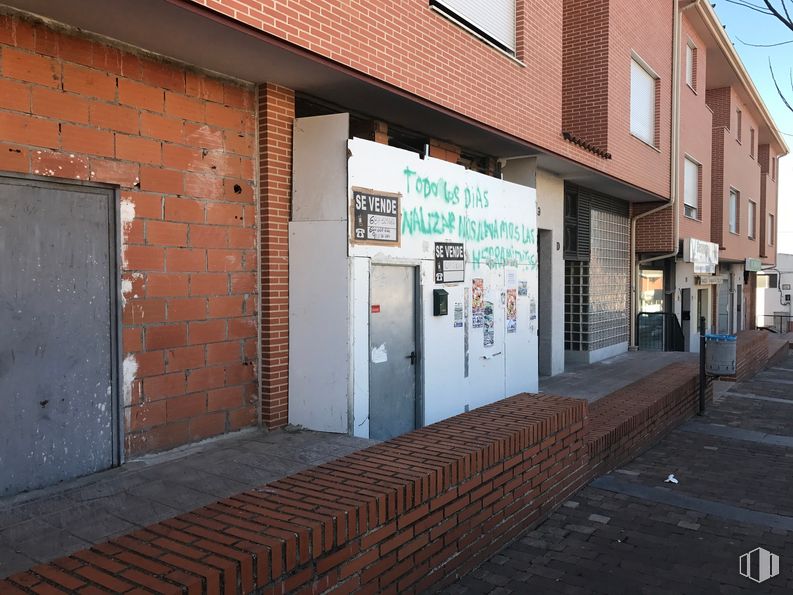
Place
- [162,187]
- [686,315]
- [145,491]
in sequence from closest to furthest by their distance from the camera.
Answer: [145,491] → [162,187] → [686,315]

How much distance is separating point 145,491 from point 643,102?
13.5 m

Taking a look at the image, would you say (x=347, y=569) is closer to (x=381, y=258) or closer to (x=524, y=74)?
(x=381, y=258)

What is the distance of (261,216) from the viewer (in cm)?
630

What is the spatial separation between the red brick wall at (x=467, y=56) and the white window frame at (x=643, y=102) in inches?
20.1

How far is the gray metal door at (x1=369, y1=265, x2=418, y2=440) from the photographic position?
6691 millimetres

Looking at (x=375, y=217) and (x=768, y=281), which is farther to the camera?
(x=768, y=281)

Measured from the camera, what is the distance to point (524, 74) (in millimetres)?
9289

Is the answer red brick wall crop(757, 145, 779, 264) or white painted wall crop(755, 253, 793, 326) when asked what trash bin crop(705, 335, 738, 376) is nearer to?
red brick wall crop(757, 145, 779, 264)

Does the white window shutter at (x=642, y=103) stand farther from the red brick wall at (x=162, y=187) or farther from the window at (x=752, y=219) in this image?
the window at (x=752, y=219)

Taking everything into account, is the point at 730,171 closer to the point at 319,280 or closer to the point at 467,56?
the point at 467,56

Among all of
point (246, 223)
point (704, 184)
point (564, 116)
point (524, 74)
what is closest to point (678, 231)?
point (704, 184)

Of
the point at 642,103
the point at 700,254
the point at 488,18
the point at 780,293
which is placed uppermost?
the point at 642,103

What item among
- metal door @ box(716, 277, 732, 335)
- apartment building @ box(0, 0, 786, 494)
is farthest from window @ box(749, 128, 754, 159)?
apartment building @ box(0, 0, 786, 494)
